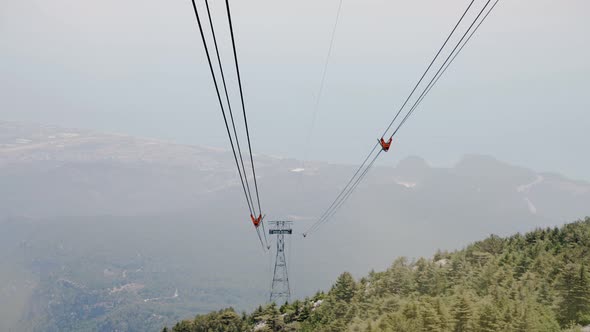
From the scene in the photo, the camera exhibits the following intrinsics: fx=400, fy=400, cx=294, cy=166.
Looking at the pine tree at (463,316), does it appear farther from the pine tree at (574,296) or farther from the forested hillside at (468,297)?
Answer: the pine tree at (574,296)

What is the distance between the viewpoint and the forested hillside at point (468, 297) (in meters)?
49.8

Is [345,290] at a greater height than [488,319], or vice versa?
[345,290]

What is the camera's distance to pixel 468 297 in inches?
2112

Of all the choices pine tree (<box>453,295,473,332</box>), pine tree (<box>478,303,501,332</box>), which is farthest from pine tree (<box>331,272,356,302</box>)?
pine tree (<box>478,303,501,332</box>)

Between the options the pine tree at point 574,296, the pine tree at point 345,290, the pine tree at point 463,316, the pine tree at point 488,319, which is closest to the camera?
the pine tree at point 488,319

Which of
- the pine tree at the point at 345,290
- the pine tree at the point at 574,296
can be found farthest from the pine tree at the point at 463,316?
the pine tree at the point at 345,290

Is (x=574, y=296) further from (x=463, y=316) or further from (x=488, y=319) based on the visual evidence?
(x=463, y=316)

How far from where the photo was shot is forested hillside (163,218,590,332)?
4975cm

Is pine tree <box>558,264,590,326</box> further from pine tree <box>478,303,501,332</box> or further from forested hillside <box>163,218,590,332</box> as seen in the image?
pine tree <box>478,303,501,332</box>

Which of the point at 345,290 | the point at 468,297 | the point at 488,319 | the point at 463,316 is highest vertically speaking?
the point at 468,297

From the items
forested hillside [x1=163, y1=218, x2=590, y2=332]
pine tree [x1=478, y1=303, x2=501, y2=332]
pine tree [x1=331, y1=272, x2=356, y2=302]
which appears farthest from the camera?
pine tree [x1=331, y1=272, x2=356, y2=302]

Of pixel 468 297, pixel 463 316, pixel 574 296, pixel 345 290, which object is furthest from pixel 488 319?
pixel 345 290

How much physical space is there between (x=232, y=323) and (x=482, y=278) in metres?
61.1

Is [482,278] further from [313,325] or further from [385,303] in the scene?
[313,325]
